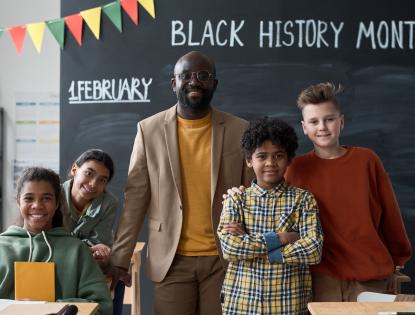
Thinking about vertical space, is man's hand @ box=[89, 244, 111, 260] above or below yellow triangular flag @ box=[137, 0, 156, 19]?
below

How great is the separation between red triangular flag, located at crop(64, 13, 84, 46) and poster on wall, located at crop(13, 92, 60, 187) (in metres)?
1.68

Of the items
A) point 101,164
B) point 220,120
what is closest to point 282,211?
point 220,120

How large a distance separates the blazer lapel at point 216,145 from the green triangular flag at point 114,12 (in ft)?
4.58

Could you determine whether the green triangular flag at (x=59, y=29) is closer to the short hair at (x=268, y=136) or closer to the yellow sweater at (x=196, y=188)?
the yellow sweater at (x=196, y=188)

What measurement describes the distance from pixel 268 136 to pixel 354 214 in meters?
0.46

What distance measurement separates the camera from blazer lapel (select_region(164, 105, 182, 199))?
2350 millimetres

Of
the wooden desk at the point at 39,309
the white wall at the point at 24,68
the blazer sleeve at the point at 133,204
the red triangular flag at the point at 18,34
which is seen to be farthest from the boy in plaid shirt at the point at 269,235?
the white wall at the point at 24,68

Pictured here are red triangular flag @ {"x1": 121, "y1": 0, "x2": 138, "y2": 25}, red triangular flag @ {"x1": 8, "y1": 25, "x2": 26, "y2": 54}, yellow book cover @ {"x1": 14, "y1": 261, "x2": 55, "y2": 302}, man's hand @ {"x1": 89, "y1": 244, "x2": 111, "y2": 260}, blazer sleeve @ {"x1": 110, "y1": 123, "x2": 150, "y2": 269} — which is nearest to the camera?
yellow book cover @ {"x1": 14, "y1": 261, "x2": 55, "y2": 302}

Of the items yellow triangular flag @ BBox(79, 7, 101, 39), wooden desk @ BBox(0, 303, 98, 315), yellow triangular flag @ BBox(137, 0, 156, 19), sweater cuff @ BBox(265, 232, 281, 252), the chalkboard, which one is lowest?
wooden desk @ BBox(0, 303, 98, 315)

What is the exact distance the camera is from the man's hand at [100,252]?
7.46ft

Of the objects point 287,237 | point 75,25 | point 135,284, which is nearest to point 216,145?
point 287,237

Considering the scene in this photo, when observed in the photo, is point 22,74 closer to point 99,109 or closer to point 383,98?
point 99,109

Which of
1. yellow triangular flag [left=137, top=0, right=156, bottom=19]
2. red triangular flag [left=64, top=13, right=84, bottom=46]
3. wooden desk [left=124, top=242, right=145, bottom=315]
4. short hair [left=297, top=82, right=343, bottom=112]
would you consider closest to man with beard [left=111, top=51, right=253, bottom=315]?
short hair [left=297, top=82, right=343, bottom=112]

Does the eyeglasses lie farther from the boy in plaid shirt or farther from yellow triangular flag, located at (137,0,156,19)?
yellow triangular flag, located at (137,0,156,19)
